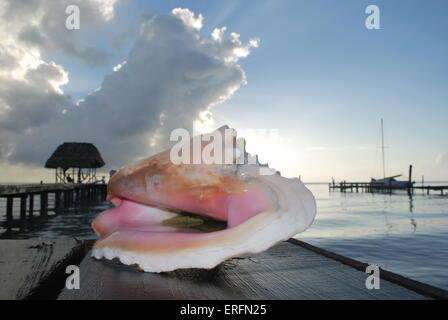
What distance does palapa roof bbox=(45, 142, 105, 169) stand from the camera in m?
33.1

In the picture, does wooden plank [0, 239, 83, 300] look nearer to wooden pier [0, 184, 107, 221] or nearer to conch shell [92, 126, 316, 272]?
conch shell [92, 126, 316, 272]

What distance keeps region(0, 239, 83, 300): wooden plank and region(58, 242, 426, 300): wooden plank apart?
0.11 meters

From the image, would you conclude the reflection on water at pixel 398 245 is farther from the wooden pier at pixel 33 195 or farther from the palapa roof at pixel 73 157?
the palapa roof at pixel 73 157

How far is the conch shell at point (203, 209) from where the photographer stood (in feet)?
4.26

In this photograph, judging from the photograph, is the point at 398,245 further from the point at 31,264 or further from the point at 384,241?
the point at 31,264

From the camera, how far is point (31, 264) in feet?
4.91

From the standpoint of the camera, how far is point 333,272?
1.63m

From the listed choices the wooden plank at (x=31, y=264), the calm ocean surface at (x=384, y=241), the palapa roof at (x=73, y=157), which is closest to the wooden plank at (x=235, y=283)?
the wooden plank at (x=31, y=264)

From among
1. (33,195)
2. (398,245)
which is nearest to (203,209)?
(398,245)

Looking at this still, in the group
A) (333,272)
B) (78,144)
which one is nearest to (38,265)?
(333,272)

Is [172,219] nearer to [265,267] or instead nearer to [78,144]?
[265,267]

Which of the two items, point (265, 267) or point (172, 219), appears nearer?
point (265, 267)

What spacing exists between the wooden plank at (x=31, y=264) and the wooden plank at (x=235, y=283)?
111 millimetres
